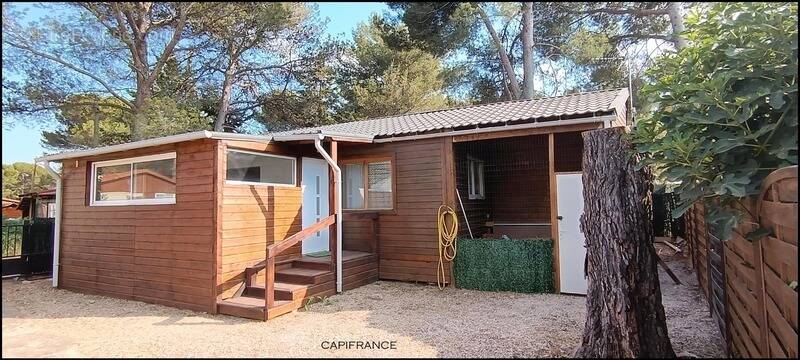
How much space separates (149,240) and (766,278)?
6.74 meters

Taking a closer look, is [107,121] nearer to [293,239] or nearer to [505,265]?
[293,239]

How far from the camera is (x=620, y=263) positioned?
10.9ft

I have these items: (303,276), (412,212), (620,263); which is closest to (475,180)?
(412,212)

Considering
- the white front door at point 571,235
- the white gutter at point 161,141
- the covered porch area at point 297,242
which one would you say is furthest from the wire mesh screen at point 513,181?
the white gutter at point 161,141

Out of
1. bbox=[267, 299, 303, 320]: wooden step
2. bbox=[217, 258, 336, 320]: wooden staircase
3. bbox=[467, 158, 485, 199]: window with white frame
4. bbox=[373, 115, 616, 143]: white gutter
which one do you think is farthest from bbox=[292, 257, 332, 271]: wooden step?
bbox=[467, 158, 485, 199]: window with white frame

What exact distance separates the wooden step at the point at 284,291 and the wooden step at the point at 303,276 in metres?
0.12

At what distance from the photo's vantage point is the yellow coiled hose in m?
6.59

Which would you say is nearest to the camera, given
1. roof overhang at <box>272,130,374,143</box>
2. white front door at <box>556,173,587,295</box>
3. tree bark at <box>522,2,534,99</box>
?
white front door at <box>556,173,587,295</box>

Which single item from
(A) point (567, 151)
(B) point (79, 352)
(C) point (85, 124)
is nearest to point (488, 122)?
(A) point (567, 151)

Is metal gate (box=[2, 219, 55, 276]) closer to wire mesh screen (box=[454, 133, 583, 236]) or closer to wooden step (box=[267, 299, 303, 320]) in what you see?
wooden step (box=[267, 299, 303, 320])

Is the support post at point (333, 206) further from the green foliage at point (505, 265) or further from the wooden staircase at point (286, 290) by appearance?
the green foliage at point (505, 265)

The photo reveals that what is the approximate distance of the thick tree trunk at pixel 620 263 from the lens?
10.7 ft

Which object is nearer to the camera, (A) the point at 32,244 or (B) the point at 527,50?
(A) the point at 32,244

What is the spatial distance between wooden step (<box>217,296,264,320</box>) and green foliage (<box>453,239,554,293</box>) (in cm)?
301
